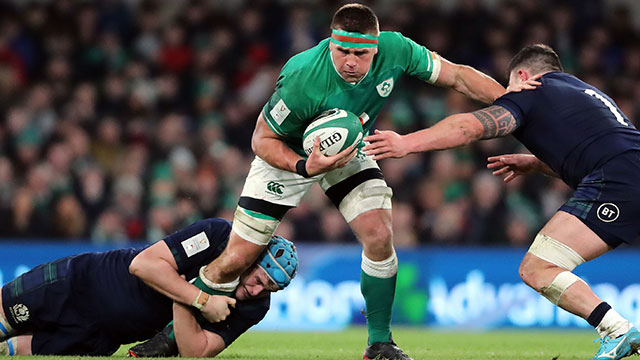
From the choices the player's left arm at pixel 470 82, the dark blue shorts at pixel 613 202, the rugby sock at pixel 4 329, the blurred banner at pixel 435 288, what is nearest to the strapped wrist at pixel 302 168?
the player's left arm at pixel 470 82

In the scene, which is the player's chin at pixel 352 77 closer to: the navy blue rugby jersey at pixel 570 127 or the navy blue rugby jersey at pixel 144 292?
the navy blue rugby jersey at pixel 570 127

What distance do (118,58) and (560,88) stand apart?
31.9ft

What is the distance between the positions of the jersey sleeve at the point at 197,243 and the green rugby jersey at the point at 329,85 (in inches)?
30.2

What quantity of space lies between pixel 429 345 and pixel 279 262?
2.48 metres

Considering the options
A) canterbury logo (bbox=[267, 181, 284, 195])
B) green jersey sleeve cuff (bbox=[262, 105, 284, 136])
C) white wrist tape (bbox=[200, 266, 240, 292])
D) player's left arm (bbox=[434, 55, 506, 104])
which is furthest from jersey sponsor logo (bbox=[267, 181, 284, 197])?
player's left arm (bbox=[434, 55, 506, 104])

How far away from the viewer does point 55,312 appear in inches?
246

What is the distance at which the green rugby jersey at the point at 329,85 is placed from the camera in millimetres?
6250

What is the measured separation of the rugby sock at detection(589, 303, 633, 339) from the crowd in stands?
641cm

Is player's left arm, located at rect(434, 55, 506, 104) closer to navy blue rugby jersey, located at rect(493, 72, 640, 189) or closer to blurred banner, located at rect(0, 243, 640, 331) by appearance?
navy blue rugby jersey, located at rect(493, 72, 640, 189)

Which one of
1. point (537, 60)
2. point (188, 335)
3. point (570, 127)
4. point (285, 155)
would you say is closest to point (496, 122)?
point (570, 127)

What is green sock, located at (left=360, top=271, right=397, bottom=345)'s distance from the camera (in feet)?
21.6

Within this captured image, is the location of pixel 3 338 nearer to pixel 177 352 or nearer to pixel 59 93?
pixel 177 352

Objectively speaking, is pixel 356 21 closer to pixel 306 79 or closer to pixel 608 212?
pixel 306 79

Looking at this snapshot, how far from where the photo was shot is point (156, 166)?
12.7m
